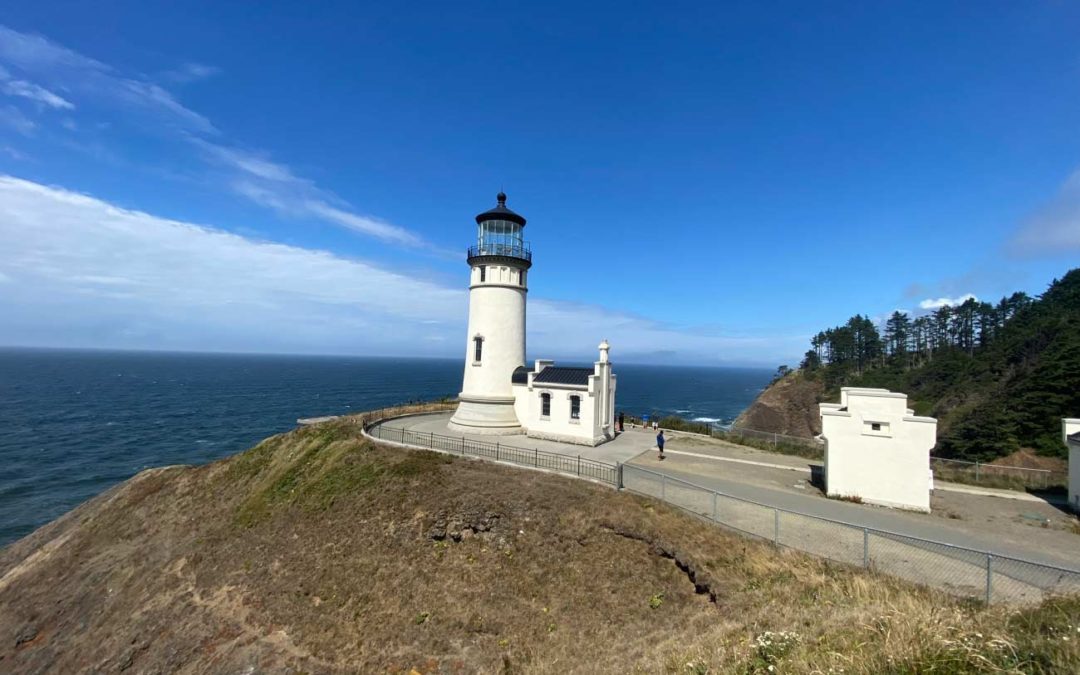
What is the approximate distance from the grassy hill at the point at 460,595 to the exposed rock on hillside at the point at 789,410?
58.9 meters

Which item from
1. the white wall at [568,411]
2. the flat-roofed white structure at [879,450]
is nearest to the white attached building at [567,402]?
the white wall at [568,411]

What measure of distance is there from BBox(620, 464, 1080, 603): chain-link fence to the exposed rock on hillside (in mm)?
56089

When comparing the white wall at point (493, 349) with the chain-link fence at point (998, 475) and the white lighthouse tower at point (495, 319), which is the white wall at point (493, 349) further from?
the chain-link fence at point (998, 475)

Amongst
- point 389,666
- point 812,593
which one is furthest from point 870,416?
point 389,666

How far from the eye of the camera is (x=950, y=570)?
9961 mm

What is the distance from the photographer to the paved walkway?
1195cm

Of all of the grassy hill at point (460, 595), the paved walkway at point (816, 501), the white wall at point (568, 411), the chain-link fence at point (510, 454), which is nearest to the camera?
the grassy hill at point (460, 595)

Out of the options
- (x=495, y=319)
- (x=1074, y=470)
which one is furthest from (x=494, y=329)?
(x=1074, y=470)

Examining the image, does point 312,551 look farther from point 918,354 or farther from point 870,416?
point 918,354

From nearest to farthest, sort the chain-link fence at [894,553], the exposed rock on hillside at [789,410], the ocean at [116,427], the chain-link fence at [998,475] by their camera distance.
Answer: the chain-link fence at [894,553]
the chain-link fence at [998,475]
the ocean at [116,427]
the exposed rock on hillside at [789,410]

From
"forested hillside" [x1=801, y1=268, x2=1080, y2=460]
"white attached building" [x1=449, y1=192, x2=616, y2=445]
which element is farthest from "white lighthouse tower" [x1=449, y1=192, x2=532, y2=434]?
"forested hillside" [x1=801, y1=268, x2=1080, y2=460]

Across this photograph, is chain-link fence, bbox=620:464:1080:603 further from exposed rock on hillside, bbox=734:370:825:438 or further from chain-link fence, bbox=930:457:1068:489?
exposed rock on hillside, bbox=734:370:825:438

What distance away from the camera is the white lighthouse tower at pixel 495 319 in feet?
77.1

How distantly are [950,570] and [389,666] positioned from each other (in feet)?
39.5
